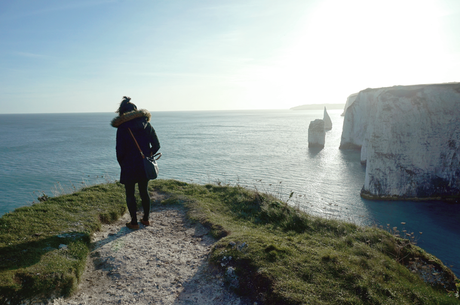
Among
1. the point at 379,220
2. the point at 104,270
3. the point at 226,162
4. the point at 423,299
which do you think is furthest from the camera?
the point at 226,162

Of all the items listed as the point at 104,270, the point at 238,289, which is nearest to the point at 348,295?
the point at 238,289

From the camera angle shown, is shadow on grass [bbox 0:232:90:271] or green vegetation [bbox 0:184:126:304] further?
shadow on grass [bbox 0:232:90:271]

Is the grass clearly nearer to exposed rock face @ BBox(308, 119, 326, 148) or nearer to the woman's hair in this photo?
the woman's hair

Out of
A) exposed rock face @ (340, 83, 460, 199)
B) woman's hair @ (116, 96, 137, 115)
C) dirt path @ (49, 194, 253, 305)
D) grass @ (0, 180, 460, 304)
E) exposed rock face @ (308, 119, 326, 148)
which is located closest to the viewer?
grass @ (0, 180, 460, 304)

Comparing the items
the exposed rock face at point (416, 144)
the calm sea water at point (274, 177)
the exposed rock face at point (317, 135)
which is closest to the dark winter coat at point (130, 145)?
the calm sea water at point (274, 177)

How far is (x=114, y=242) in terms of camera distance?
5645 mm

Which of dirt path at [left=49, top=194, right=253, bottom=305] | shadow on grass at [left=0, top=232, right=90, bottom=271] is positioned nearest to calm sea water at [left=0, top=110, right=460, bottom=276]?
shadow on grass at [left=0, top=232, right=90, bottom=271]

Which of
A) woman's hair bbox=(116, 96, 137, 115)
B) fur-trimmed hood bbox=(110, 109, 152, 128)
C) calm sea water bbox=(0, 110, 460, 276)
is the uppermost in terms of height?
woman's hair bbox=(116, 96, 137, 115)

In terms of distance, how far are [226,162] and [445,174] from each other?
69.2 ft

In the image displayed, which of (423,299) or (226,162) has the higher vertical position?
(423,299)

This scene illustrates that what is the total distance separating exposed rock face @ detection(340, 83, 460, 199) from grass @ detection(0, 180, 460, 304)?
14485mm

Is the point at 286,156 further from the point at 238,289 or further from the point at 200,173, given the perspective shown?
the point at 238,289

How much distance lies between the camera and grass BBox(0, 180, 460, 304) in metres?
3.89

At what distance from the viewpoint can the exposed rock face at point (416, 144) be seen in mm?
18359
